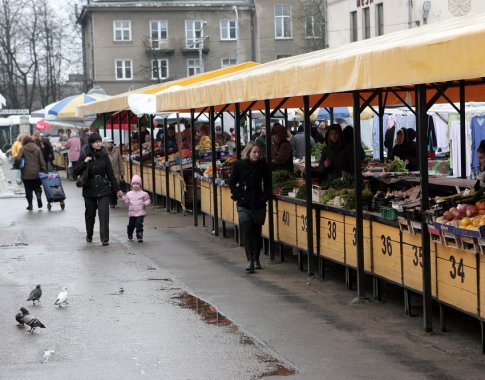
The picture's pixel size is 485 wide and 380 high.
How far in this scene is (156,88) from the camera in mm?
24922

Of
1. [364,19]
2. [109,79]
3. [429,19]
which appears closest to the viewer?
[429,19]

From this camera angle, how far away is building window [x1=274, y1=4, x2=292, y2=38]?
84938 millimetres

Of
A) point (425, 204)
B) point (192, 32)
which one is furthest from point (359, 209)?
point (192, 32)

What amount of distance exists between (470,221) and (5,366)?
3.94 m

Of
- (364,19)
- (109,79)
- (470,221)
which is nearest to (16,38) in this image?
(109,79)

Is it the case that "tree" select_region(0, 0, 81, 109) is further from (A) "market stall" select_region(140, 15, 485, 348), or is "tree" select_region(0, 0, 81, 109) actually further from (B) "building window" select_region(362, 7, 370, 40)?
(A) "market stall" select_region(140, 15, 485, 348)

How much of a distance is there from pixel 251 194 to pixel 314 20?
2659 inches

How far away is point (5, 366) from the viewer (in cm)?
871

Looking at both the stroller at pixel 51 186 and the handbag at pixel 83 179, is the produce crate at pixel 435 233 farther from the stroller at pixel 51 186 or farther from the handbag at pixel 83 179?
the stroller at pixel 51 186

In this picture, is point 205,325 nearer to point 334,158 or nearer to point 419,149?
point 419,149

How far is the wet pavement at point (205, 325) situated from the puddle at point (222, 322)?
0.04ft

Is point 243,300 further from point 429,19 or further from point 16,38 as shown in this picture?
point 16,38

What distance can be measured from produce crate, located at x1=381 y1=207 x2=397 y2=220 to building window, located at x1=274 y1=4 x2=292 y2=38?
7503 cm

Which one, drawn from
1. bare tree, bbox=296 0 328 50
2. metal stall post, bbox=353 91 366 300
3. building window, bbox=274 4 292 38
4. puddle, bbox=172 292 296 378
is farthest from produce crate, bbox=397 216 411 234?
building window, bbox=274 4 292 38
